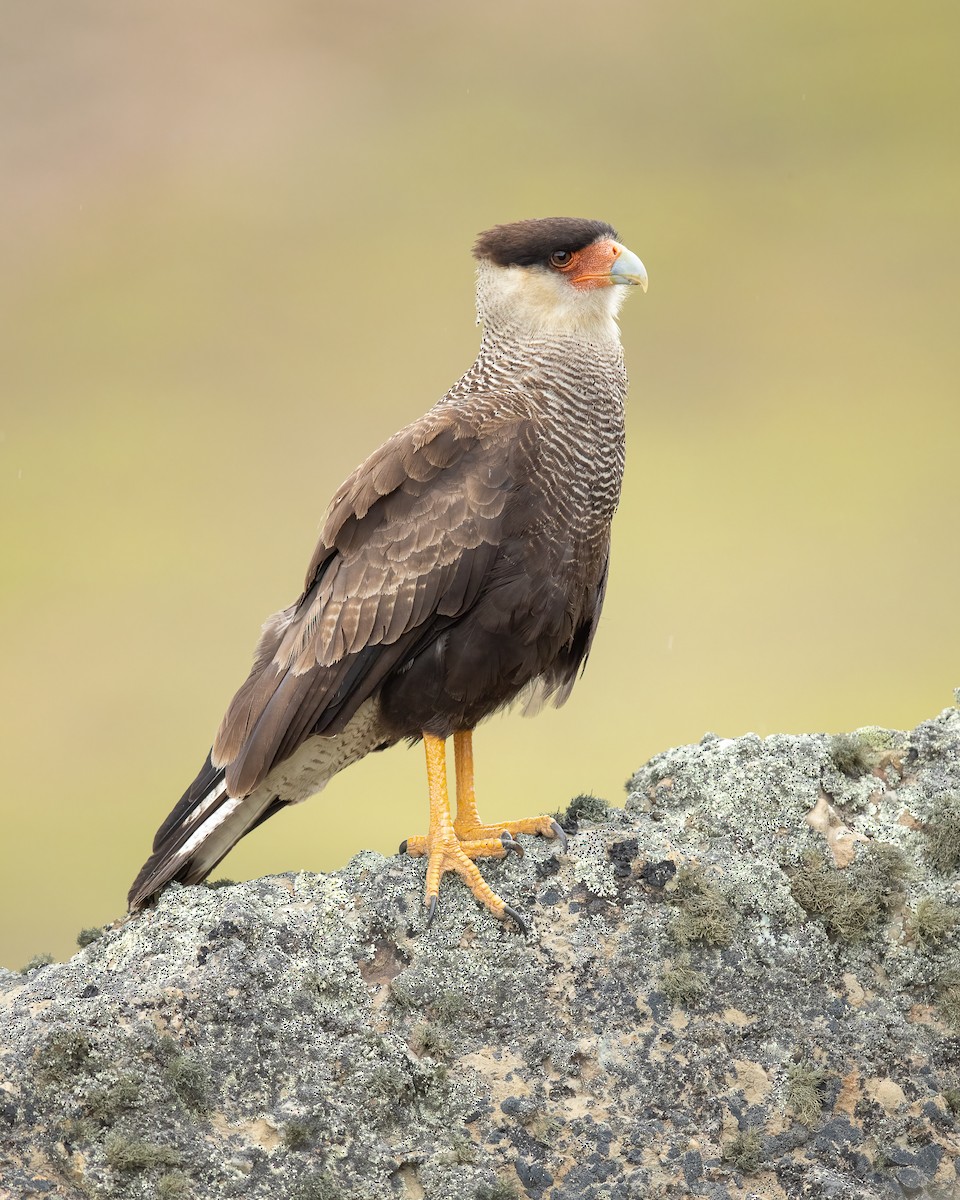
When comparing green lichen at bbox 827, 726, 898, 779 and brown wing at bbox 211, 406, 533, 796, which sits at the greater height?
brown wing at bbox 211, 406, 533, 796

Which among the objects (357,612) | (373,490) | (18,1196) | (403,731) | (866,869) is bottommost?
(18,1196)

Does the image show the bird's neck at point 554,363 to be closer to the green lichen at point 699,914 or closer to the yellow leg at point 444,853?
the yellow leg at point 444,853

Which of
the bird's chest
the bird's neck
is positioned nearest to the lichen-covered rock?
the bird's chest

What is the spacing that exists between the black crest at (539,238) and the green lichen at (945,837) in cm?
203

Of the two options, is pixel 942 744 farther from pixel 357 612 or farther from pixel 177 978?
pixel 177 978

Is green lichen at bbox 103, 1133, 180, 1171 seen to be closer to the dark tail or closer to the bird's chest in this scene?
the dark tail

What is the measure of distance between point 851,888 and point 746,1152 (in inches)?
→ 30.1

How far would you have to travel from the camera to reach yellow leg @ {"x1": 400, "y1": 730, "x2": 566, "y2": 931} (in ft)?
12.2

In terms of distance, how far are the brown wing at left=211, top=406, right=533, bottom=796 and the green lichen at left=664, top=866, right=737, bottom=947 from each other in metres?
1.05

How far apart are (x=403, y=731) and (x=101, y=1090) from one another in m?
1.45

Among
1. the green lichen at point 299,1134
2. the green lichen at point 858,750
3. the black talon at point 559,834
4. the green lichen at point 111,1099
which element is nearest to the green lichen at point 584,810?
the black talon at point 559,834

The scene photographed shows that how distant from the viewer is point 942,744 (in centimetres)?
394

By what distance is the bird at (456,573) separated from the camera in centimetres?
403

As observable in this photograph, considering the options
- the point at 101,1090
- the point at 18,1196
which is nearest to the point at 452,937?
the point at 101,1090
